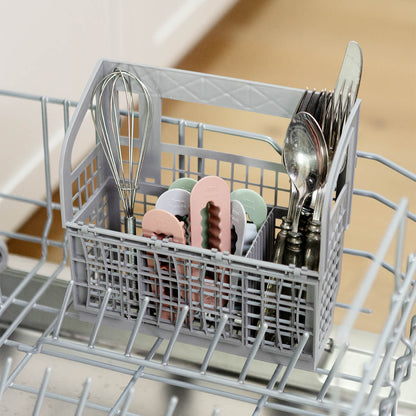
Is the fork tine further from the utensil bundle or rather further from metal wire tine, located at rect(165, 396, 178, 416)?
metal wire tine, located at rect(165, 396, 178, 416)

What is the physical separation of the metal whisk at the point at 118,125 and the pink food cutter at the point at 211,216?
58 mm

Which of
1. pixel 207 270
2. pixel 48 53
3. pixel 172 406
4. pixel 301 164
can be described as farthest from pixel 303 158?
pixel 48 53

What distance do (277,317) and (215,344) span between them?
52 mm

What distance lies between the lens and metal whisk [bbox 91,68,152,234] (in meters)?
0.64

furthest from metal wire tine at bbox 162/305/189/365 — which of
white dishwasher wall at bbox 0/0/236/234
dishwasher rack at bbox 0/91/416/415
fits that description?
white dishwasher wall at bbox 0/0/236/234

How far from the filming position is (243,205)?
0.64 m

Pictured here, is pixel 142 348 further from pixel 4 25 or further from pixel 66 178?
pixel 4 25

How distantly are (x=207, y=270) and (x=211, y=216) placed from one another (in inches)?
1.9

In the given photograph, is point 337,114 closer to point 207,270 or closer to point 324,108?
point 324,108

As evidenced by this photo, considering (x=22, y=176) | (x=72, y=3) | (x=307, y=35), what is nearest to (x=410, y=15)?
(x=307, y=35)

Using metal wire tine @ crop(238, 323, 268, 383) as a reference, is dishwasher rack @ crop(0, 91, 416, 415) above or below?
below

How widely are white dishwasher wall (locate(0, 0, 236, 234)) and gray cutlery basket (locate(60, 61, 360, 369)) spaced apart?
30 cm

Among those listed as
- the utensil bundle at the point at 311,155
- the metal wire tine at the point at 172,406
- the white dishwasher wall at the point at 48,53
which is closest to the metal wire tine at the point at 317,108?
the utensil bundle at the point at 311,155

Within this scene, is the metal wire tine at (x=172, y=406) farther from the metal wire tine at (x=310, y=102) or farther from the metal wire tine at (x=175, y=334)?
the metal wire tine at (x=310, y=102)
